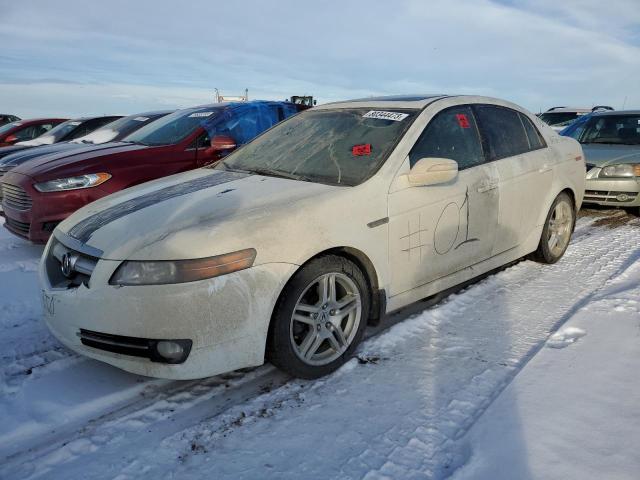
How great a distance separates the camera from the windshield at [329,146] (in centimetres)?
320

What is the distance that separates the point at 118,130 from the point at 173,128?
1938 mm

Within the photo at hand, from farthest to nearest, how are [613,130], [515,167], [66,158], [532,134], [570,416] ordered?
[613,130] < [66,158] < [532,134] < [515,167] < [570,416]

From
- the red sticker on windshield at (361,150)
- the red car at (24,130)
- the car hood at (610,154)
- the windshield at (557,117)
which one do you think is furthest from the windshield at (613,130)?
the red car at (24,130)

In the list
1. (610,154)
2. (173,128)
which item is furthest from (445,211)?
(610,154)

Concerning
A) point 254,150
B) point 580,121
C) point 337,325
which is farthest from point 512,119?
point 580,121

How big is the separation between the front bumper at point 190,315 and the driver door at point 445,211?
34.2 inches

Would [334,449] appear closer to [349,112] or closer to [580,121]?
[349,112]

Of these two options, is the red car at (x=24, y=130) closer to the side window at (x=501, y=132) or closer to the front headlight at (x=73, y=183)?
the front headlight at (x=73, y=183)

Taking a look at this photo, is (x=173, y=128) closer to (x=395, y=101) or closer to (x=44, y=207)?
(x=44, y=207)

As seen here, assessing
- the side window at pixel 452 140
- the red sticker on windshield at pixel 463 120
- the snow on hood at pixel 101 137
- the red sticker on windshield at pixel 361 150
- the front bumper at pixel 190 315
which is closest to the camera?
the front bumper at pixel 190 315

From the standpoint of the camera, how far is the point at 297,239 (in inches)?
103

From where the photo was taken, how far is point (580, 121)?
26.6 ft

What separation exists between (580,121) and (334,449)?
7.71 metres

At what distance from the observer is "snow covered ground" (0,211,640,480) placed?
214 centimetres
